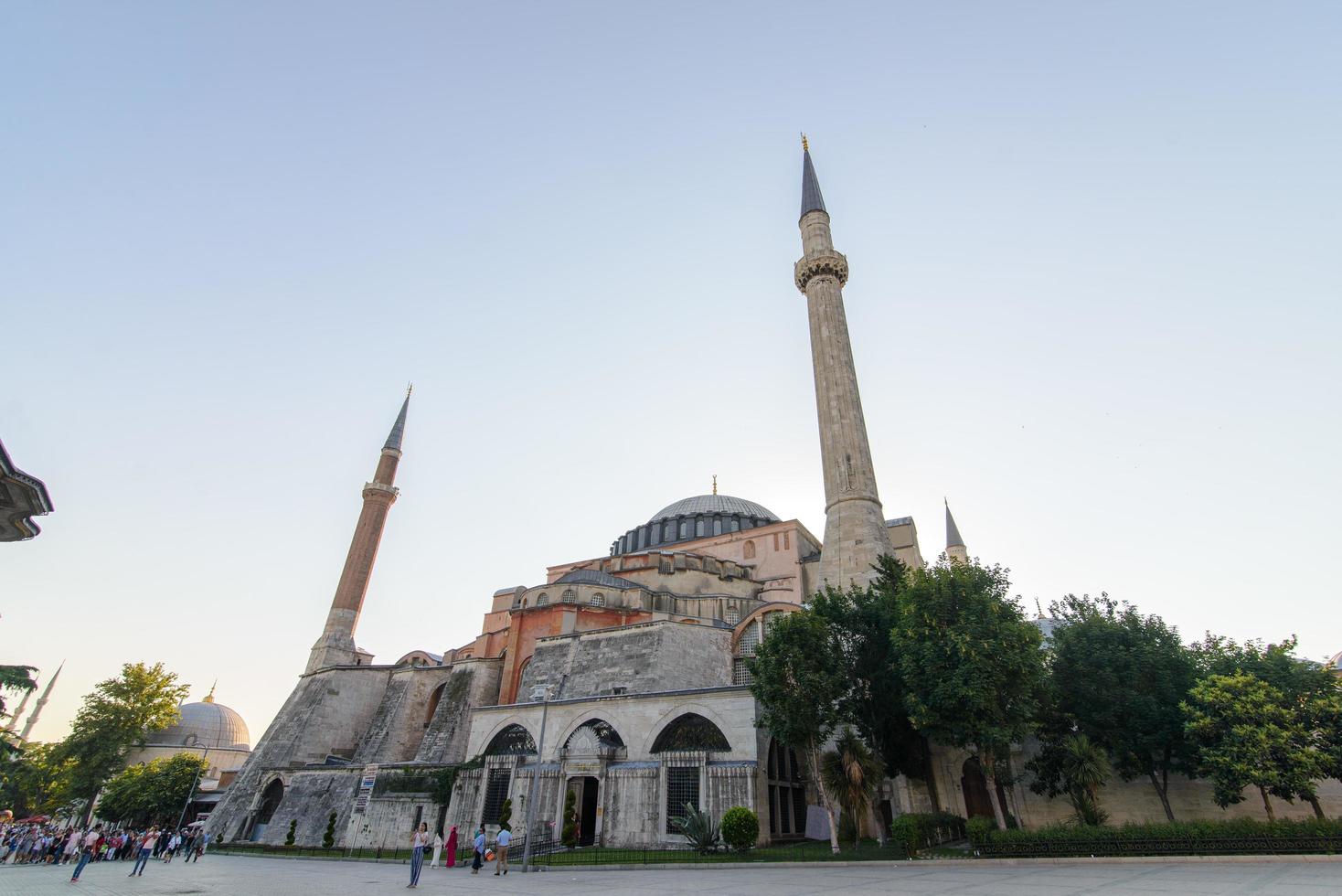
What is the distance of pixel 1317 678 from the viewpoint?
16.9m

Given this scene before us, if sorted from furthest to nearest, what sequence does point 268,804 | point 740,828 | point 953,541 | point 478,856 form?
point 953,541, point 268,804, point 740,828, point 478,856

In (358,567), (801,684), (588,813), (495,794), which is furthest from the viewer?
(358,567)

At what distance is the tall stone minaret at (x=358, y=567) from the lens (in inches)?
1411

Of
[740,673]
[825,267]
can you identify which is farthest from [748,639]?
[825,267]

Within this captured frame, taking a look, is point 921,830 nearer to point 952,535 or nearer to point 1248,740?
point 1248,740

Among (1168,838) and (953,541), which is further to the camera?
(953,541)

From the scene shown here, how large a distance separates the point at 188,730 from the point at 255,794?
3149 centimetres

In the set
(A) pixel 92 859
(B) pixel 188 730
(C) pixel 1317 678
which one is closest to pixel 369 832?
(A) pixel 92 859

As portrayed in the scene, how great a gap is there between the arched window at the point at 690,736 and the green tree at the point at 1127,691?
922 centimetres

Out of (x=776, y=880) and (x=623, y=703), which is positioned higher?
(x=623, y=703)

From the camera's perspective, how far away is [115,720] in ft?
115


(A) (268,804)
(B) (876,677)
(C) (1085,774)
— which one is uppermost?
(B) (876,677)

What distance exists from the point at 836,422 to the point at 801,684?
13.4m

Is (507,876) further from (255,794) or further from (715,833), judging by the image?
(255,794)
